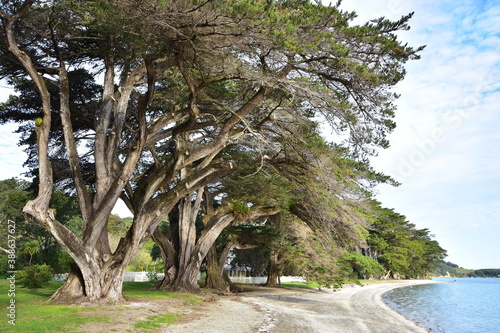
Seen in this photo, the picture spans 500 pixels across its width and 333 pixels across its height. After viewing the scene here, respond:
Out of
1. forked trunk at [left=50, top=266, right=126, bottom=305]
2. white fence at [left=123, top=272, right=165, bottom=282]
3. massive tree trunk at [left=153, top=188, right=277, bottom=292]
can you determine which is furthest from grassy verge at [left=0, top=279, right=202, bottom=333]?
white fence at [left=123, top=272, right=165, bottom=282]

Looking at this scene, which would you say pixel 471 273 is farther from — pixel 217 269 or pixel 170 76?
pixel 170 76

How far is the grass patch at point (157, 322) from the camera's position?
792cm

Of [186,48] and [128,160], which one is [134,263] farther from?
[186,48]

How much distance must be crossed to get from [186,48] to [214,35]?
0.99m

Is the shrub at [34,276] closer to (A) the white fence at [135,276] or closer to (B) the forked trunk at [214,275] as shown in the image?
(B) the forked trunk at [214,275]

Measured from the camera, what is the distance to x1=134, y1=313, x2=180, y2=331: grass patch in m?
7.92

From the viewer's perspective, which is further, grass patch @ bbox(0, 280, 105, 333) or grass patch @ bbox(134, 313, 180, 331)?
grass patch @ bbox(134, 313, 180, 331)

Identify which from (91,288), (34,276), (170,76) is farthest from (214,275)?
(170,76)

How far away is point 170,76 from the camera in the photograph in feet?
43.5

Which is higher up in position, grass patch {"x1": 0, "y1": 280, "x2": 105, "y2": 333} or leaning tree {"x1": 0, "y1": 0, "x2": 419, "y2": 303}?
leaning tree {"x1": 0, "y1": 0, "x2": 419, "y2": 303}

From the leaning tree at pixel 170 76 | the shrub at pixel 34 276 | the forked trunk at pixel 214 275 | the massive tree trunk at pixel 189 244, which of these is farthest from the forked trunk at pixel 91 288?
the forked trunk at pixel 214 275

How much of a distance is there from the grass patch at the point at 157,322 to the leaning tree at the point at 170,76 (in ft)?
7.14

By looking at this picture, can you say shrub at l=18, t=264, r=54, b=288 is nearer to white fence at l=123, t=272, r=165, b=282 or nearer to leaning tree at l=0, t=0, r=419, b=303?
leaning tree at l=0, t=0, r=419, b=303

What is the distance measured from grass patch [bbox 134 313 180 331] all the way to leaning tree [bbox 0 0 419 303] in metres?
2.18
